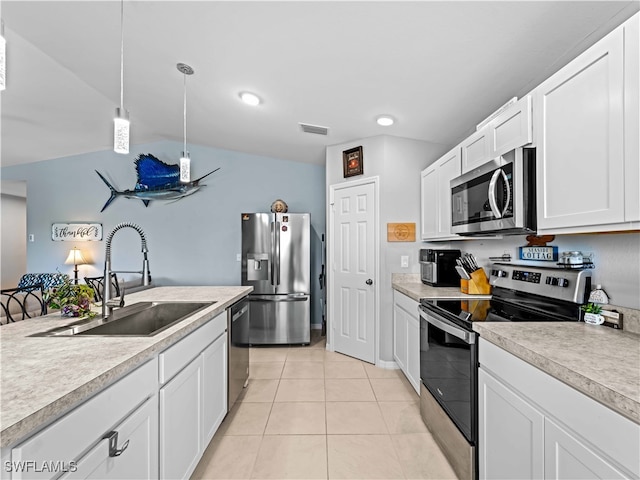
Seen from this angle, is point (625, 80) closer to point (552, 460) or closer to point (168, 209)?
point (552, 460)

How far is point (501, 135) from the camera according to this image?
1841 millimetres

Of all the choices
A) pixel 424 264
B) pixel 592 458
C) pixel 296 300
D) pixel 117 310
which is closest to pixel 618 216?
pixel 592 458

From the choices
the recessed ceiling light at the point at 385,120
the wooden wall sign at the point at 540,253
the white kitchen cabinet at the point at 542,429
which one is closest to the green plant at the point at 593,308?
the wooden wall sign at the point at 540,253

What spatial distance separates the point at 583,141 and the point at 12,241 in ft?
31.1

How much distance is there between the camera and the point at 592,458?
882 millimetres

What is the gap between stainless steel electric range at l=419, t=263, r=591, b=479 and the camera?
62.0 inches

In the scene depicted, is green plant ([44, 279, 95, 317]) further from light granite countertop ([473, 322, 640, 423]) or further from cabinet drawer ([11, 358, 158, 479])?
light granite countertop ([473, 322, 640, 423])

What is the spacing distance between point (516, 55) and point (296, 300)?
10.7 ft

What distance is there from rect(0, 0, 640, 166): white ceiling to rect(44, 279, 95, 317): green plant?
1.72 metres

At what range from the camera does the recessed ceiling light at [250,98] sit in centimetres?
288

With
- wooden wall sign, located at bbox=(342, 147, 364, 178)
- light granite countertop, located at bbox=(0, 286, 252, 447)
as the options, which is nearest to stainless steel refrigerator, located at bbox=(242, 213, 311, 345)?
wooden wall sign, located at bbox=(342, 147, 364, 178)

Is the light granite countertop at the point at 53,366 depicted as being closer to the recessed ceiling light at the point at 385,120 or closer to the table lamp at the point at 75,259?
the recessed ceiling light at the point at 385,120

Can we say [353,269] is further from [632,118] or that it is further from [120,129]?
[632,118]

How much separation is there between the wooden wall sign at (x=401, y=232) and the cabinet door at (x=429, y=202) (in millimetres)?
103
